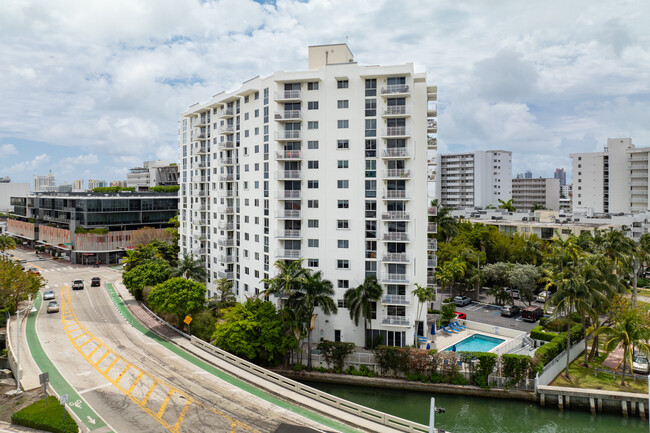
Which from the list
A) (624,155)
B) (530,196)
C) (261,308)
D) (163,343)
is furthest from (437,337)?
(530,196)

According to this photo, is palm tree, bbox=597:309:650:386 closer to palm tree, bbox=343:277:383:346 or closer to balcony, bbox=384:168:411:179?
palm tree, bbox=343:277:383:346

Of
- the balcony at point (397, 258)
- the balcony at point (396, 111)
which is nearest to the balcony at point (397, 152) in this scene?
the balcony at point (396, 111)

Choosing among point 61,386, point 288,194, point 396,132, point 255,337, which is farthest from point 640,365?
point 61,386

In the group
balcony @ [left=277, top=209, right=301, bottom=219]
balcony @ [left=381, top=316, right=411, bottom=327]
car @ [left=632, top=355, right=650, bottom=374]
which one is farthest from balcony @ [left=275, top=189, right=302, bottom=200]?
car @ [left=632, top=355, right=650, bottom=374]

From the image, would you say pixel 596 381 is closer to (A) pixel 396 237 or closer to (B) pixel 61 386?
(A) pixel 396 237

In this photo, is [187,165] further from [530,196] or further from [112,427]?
[530,196]

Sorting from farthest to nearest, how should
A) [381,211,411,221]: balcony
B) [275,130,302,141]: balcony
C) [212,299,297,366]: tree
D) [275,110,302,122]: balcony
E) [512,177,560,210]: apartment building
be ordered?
[512,177,560,210]: apartment building → [275,130,302,141]: balcony → [275,110,302,122]: balcony → [381,211,411,221]: balcony → [212,299,297,366]: tree
